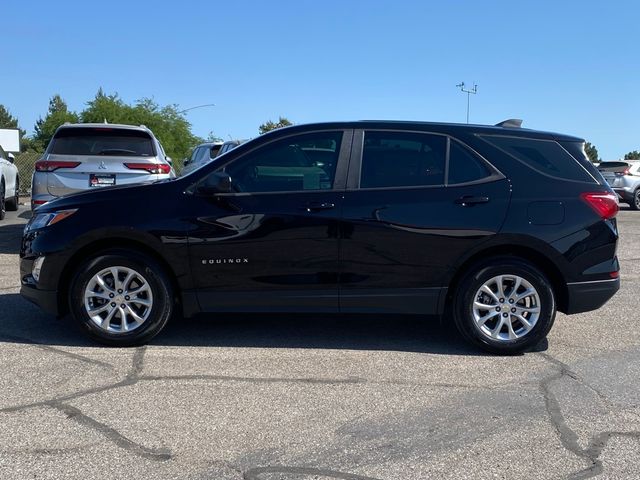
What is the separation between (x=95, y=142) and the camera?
9.66 meters

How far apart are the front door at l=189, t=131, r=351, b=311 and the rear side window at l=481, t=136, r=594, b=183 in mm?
1369

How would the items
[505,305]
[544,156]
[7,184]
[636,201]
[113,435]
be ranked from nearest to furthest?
[113,435] < [505,305] < [544,156] < [7,184] < [636,201]

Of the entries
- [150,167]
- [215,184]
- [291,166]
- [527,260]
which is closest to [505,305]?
[527,260]

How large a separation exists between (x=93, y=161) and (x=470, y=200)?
590cm

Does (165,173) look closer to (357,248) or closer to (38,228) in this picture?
(38,228)

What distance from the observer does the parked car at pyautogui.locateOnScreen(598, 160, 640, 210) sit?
23312 mm

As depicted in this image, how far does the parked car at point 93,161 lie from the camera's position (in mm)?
9430

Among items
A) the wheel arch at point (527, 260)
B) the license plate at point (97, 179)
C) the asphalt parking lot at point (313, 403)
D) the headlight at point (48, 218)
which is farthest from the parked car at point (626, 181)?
the headlight at point (48, 218)

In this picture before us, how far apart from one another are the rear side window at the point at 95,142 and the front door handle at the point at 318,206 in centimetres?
502

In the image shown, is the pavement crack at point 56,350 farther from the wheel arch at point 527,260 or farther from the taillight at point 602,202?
the taillight at point 602,202

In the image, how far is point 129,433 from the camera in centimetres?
394

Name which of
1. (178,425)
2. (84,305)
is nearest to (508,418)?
(178,425)

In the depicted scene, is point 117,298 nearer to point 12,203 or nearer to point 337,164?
point 337,164

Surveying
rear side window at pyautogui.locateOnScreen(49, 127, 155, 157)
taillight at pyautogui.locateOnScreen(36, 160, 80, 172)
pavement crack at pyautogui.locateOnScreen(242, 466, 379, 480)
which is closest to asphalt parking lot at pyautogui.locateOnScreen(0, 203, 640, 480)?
pavement crack at pyautogui.locateOnScreen(242, 466, 379, 480)
